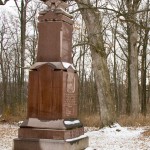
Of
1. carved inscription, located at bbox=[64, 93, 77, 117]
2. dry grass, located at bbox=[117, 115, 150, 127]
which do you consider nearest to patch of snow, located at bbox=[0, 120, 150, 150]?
dry grass, located at bbox=[117, 115, 150, 127]

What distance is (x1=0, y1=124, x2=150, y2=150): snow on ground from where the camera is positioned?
1256 centimetres

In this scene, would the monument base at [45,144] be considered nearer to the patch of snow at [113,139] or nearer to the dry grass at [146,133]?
the patch of snow at [113,139]

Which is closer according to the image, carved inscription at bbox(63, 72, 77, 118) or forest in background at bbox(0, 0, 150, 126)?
carved inscription at bbox(63, 72, 77, 118)

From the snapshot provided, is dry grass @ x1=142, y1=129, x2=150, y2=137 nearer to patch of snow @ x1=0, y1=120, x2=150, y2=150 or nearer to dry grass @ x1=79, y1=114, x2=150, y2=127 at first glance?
patch of snow @ x1=0, y1=120, x2=150, y2=150

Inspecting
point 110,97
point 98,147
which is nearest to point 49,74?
point 98,147

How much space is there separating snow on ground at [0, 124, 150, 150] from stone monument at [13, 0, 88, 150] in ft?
10.3

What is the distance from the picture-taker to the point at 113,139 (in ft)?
48.0

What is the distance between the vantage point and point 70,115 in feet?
30.7

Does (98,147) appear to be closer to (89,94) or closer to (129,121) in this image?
(129,121)

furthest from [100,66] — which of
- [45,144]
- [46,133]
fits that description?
[45,144]

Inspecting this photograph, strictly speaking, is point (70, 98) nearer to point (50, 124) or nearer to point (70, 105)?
point (70, 105)

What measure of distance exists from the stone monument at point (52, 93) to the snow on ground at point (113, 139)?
313 cm

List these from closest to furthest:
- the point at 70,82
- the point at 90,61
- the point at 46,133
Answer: the point at 46,133 → the point at 70,82 → the point at 90,61

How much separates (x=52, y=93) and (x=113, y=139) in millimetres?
6322
